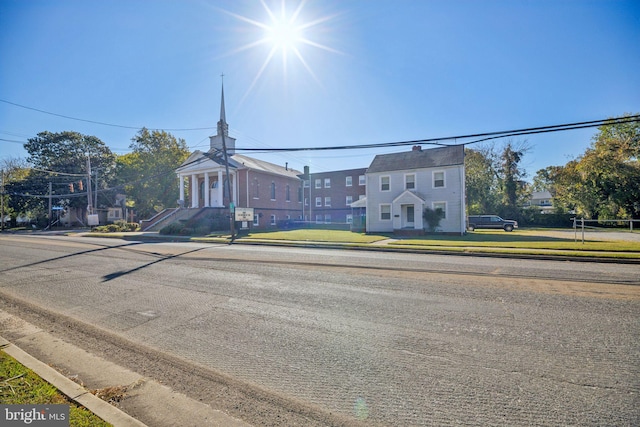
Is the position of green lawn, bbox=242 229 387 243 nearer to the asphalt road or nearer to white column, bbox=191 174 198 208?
the asphalt road

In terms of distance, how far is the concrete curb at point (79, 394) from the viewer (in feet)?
9.14

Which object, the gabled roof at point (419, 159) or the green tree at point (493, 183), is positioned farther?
the green tree at point (493, 183)

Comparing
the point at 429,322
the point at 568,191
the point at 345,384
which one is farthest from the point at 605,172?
the point at 345,384

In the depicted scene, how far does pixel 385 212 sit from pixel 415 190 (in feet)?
11.5

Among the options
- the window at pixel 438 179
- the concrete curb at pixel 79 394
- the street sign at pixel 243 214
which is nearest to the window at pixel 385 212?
the window at pixel 438 179

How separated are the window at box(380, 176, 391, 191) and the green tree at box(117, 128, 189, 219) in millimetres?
31721

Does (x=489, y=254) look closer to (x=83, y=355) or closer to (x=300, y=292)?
(x=300, y=292)

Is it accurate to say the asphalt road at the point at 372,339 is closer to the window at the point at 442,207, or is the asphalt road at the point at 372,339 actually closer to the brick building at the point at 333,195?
the window at the point at 442,207

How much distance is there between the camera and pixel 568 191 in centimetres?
4553

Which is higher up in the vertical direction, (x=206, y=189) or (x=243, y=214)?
(x=206, y=189)

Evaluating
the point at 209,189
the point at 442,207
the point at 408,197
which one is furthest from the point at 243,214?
the point at 442,207

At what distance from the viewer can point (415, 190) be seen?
29.0 metres

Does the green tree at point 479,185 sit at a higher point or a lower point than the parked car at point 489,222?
higher

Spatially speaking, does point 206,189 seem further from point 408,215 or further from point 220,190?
point 408,215
